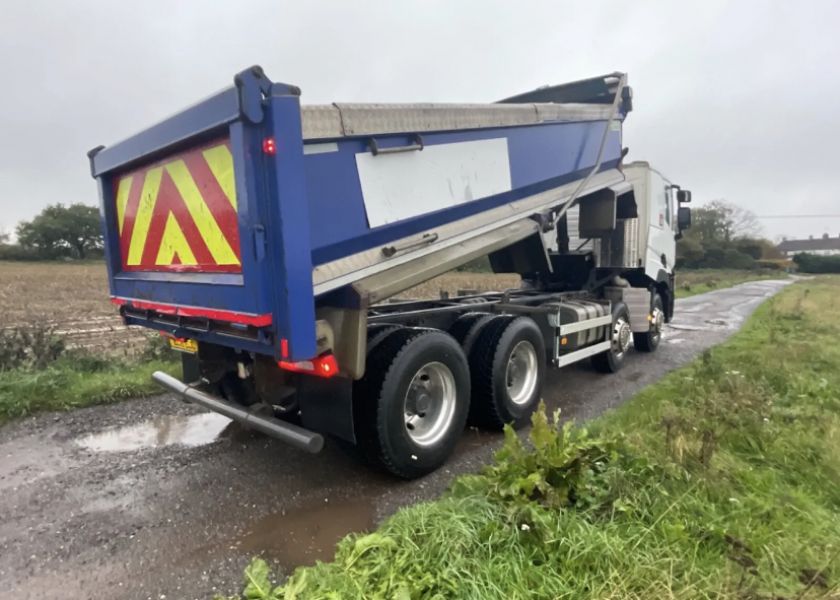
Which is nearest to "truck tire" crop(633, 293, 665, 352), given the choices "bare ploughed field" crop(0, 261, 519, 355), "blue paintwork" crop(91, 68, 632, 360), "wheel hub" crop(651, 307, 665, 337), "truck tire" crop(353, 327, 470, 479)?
"wheel hub" crop(651, 307, 665, 337)

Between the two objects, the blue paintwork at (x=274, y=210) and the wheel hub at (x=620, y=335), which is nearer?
the blue paintwork at (x=274, y=210)

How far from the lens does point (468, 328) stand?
4.81 m

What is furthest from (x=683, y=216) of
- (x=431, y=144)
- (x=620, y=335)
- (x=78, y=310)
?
(x=78, y=310)

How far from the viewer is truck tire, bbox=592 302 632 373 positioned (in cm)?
716

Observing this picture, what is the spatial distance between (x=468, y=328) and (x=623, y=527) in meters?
2.43

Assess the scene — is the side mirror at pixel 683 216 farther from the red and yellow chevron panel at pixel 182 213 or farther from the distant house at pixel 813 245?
→ the distant house at pixel 813 245

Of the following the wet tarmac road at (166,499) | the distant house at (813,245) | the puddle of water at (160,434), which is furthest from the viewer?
the distant house at (813,245)

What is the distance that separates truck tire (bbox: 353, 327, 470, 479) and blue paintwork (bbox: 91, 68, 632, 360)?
0.71 m

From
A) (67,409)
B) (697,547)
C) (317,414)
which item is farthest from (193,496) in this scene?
(697,547)

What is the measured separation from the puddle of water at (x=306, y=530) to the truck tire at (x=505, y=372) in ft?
5.10

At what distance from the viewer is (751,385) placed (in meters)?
5.04

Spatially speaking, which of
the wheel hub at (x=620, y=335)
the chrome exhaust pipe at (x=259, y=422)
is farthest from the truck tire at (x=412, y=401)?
the wheel hub at (x=620, y=335)

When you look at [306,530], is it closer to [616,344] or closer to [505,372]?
[505,372]

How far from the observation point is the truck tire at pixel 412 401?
363 cm
